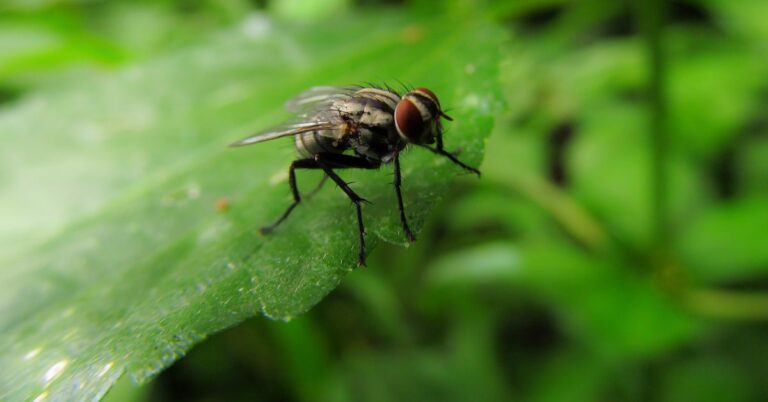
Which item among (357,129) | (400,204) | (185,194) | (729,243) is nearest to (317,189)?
(357,129)

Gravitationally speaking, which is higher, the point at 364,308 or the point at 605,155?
the point at 605,155

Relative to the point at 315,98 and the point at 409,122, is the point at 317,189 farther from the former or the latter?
the point at 409,122

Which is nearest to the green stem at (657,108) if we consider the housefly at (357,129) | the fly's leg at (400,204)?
the housefly at (357,129)

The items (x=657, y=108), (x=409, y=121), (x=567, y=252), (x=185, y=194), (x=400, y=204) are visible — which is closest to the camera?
(x=400, y=204)

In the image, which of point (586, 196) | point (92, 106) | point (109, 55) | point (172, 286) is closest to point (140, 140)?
point (92, 106)

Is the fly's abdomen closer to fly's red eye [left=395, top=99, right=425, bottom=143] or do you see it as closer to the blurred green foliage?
fly's red eye [left=395, top=99, right=425, bottom=143]

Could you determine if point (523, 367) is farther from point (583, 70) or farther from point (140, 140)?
point (140, 140)
